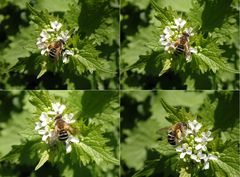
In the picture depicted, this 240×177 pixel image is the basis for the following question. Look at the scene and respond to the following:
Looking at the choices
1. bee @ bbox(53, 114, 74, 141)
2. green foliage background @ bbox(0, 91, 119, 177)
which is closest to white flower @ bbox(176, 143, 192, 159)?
green foliage background @ bbox(0, 91, 119, 177)

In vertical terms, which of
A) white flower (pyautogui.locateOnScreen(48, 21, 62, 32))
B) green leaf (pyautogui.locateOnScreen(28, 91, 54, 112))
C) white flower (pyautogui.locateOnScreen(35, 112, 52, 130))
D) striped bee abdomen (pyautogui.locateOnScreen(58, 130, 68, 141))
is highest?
white flower (pyautogui.locateOnScreen(48, 21, 62, 32))

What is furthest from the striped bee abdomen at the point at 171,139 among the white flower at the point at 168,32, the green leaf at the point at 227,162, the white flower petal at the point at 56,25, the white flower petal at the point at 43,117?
the white flower petal at the point at 56,25

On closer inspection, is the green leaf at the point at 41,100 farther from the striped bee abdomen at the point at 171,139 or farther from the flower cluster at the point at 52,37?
the striped bee abdomen at the point at 171,139

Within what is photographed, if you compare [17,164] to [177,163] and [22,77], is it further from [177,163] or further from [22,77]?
[177,163]

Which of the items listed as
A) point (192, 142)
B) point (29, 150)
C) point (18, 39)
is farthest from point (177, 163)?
point (18, 39)

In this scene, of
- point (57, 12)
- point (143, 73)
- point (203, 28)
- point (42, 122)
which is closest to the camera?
point (42, 122)

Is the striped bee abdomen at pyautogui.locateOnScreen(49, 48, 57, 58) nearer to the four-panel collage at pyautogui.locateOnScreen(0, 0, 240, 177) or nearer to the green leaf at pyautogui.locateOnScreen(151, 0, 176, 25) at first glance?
the four-panel collage at pyautogui.locateOnScreen(0, 0, 240, 177)

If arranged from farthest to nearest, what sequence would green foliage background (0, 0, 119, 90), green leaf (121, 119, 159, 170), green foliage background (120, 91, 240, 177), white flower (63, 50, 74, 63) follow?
green leaf (121, 119, 159, 170) → green foliage background (120, 91, 240, 177) → green foliage background (0, 0, 119, 90) → white flower (63, 50, 74, 63)
